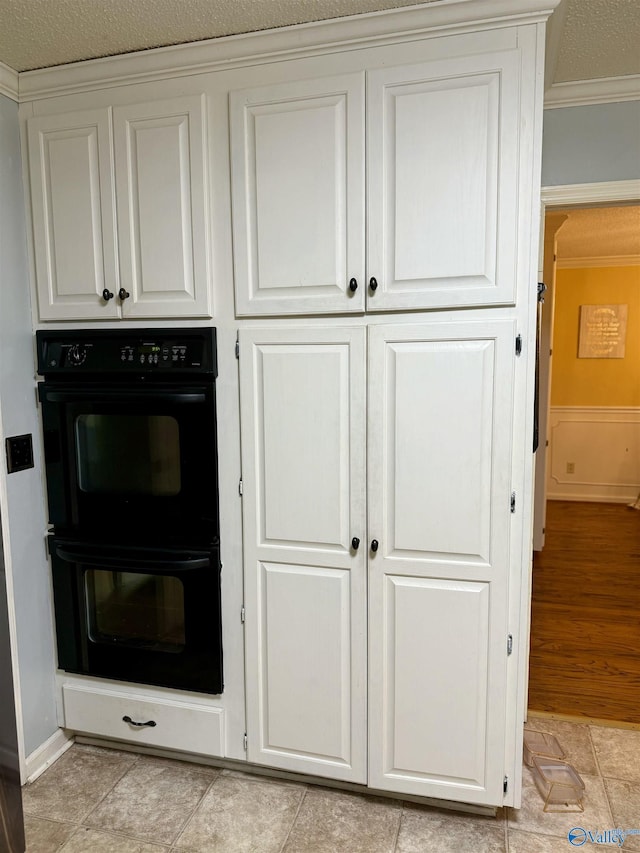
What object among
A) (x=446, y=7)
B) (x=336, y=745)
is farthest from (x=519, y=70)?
(x=336, y=745)

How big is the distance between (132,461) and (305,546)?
656 mm

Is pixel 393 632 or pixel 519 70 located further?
pixel 393 632

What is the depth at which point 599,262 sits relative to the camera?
5.81 meters

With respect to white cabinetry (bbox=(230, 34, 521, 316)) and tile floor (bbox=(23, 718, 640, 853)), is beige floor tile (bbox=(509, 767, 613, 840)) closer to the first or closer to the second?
tile floor (bbox=(23, 718, 640, 853))

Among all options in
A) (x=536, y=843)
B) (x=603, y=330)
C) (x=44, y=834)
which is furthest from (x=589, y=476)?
(x=44, y=834)

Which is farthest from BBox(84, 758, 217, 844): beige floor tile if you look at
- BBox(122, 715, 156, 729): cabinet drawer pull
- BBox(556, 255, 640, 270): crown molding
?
BBox(556, 255, 640, 270): crown molding

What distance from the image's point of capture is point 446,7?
158 cm

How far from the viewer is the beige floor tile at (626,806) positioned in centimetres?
181

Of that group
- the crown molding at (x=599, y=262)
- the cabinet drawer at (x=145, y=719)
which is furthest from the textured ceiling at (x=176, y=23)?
the crown molding at (x=599, y=262)

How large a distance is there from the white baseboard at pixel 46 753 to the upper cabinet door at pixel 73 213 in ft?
5.05

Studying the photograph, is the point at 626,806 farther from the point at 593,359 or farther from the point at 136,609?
the point at 593,359

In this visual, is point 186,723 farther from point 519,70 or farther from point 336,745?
point 519,70

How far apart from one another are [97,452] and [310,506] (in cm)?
78

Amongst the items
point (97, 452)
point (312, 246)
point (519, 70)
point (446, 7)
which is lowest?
point (97, 452)
